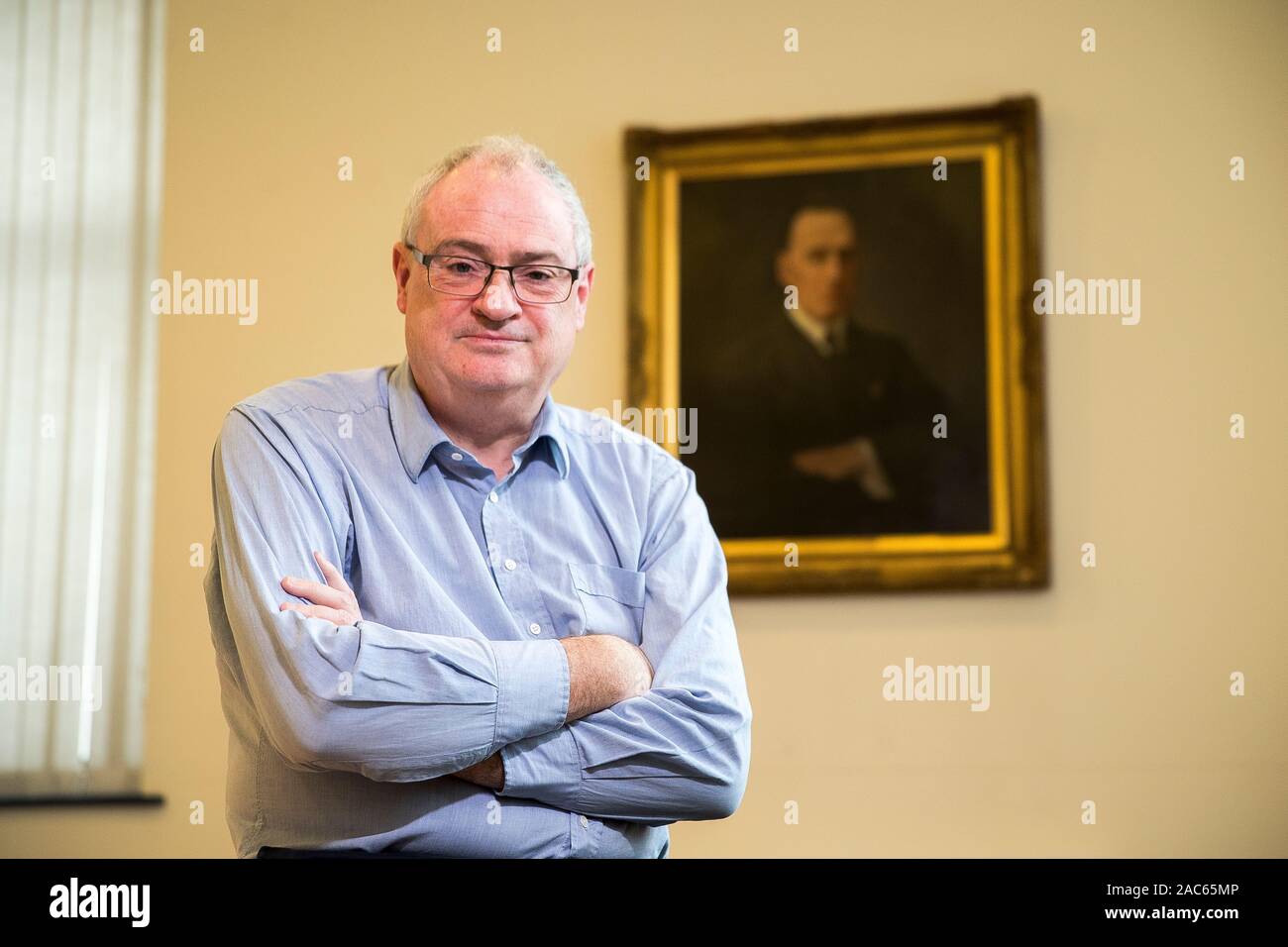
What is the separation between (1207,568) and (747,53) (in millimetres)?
2039

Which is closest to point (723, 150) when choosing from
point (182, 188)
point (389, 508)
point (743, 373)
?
point (743, 373)

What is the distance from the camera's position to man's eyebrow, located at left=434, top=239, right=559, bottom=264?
7.50 ft

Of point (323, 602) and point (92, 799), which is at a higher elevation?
point (323, 602)

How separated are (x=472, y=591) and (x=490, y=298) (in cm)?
48

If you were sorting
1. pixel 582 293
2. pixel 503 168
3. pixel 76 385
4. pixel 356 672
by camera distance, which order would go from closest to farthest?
pixel 356 672 < pixel 503 168 < pixel 582 293 < pixel 76 385

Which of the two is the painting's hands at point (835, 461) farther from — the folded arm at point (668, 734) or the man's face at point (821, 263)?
the folded arm at point (668, 734)

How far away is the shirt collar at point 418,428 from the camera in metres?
2.27

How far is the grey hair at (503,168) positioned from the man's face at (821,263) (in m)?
1.84

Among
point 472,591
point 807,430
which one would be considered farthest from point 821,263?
point 472,591

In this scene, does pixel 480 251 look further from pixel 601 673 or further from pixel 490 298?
pixel 601 673

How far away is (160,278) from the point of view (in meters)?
4.57

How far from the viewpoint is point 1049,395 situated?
3977mm

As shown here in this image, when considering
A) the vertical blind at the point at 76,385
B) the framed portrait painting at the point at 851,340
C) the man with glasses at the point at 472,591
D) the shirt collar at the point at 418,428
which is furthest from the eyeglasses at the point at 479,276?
the vertical blind at the point at 76,385
